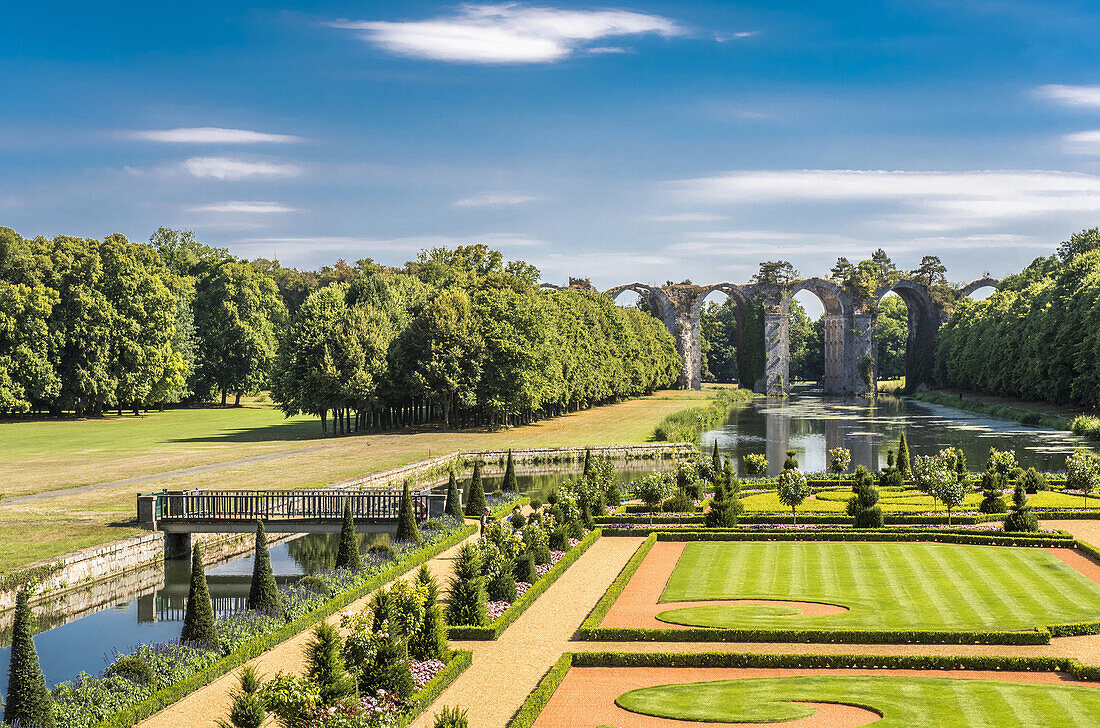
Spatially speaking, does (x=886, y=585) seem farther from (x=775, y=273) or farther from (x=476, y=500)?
(x=775, y=273)

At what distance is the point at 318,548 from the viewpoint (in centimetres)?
3002

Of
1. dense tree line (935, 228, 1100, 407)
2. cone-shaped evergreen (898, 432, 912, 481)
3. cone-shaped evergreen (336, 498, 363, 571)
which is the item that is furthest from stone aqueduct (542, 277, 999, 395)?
cone-shaped evergreen (336, 498, 363, 571)

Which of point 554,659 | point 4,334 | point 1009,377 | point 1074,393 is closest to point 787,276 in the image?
point 1009,377

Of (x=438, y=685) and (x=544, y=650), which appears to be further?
(x=544, y=650)

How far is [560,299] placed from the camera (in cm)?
8638

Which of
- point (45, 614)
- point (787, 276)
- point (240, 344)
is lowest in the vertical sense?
point (45, 614)

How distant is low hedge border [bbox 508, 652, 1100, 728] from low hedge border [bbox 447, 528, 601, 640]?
2083 millimetres

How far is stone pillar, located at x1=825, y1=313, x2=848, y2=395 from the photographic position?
12088 cm

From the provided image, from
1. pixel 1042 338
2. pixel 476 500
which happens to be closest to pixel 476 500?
pixel 476 500

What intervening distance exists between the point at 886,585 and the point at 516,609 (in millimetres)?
7835

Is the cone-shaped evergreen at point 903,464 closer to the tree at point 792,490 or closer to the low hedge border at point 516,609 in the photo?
the tree at point 792,490

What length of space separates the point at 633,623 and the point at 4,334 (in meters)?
61.2

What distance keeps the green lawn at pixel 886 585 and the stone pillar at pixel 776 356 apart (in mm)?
97163

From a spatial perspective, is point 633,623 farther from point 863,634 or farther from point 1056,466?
point 1056,466
